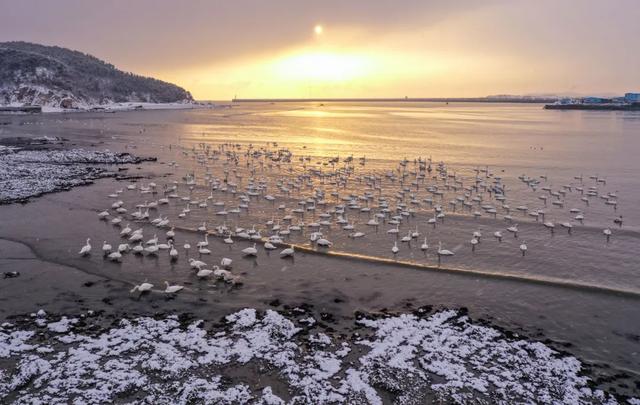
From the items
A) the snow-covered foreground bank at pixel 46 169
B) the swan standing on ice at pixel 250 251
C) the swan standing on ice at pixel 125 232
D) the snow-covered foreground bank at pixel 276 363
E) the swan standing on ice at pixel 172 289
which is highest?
the snow-covered foreground bank at pixel 46 169

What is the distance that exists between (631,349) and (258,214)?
845 inches

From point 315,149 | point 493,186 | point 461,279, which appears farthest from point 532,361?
point 315,149

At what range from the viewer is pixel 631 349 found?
52.7 feet

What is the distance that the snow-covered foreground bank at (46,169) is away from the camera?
37500 mm

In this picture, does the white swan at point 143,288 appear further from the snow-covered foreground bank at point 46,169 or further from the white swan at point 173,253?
the snow-covered foreground bank at point 46,169

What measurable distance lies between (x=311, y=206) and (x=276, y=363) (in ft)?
60.9

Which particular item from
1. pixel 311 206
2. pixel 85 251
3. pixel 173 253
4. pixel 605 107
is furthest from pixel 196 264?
pixel 605 107

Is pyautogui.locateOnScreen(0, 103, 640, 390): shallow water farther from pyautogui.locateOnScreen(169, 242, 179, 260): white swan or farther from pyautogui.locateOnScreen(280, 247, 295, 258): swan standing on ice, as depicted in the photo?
pyautogui.locateOnScreen(169, 242, 179, 260): white swan

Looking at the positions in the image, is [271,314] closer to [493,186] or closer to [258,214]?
[258,214]

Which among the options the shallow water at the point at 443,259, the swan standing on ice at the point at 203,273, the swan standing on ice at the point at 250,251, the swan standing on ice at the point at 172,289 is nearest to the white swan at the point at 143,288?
the swan standing on ice at the point at 172,289

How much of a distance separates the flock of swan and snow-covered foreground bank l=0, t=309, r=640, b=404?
4.25 meters

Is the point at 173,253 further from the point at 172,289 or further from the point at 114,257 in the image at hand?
the point at 172,289

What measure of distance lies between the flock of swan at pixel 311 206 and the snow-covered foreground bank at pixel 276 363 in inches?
167

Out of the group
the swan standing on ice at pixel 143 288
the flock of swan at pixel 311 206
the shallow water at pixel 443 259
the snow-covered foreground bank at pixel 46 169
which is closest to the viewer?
the shallow water at pixel 443 259
